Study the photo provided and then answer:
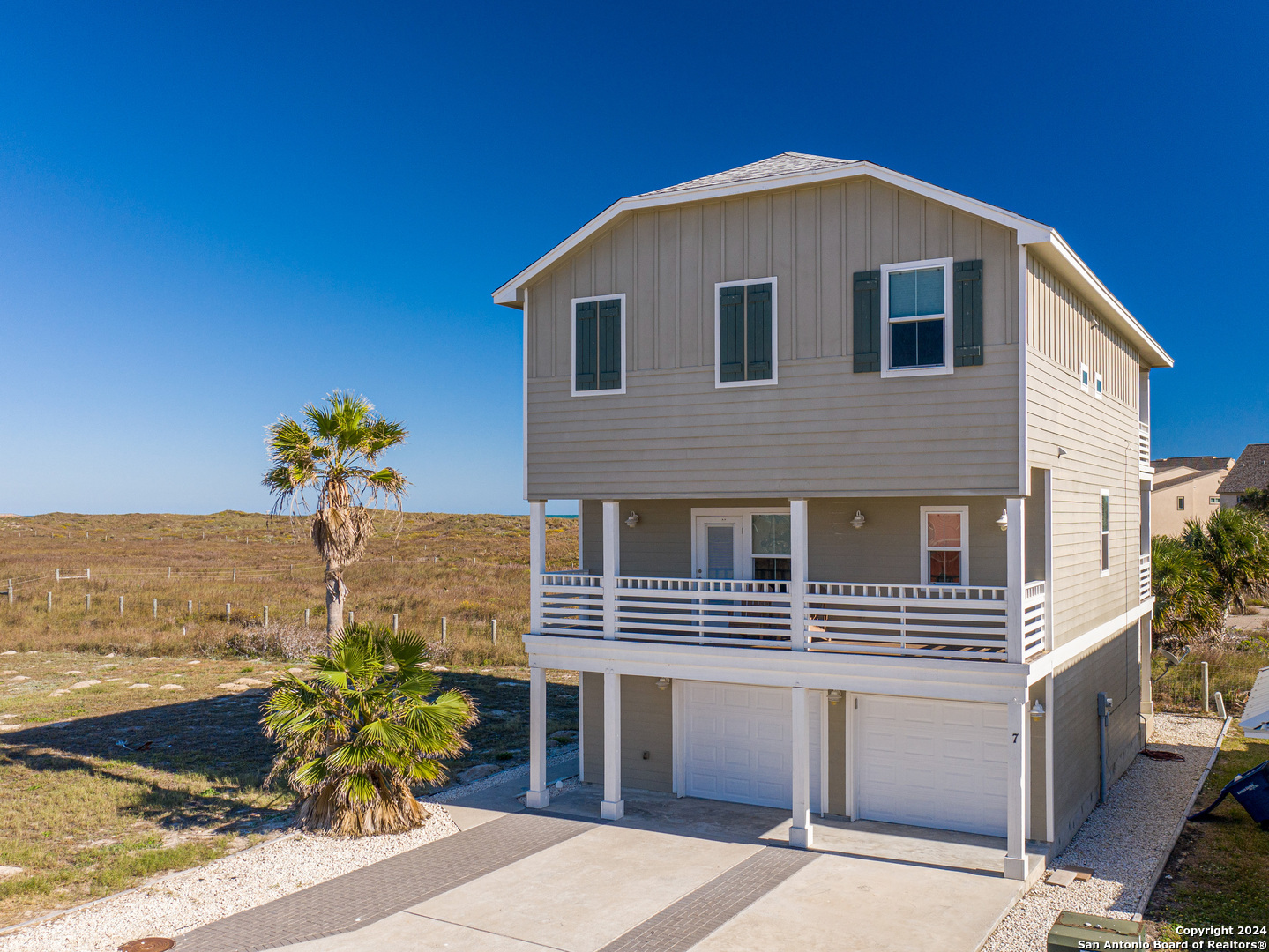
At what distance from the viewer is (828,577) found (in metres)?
13.4

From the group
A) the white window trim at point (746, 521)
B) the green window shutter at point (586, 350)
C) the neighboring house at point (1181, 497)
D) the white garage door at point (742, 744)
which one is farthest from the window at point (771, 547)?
the neighboring house at point (1181, 497)

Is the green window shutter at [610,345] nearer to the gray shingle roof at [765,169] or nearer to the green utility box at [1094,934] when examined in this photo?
the gray shingle roof at [765,169]

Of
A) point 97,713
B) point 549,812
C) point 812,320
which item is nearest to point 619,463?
point 812,320

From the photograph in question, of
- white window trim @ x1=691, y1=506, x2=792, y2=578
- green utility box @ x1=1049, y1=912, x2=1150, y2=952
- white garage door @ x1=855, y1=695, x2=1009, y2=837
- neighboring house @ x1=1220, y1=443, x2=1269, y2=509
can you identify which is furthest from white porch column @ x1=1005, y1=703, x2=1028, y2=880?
neighboring house @ x1=1220, y1=443, x2=1269, y2=509

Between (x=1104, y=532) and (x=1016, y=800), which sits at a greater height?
(x=1104, y=532)

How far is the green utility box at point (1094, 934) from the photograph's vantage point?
21.6 feet

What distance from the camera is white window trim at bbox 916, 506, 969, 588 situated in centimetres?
1259

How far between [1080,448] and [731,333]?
19.1 feet

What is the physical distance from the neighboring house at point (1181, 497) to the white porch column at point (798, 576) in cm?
5187

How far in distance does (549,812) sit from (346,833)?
2886mm

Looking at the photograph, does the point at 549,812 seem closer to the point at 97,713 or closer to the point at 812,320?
the point at 812,320

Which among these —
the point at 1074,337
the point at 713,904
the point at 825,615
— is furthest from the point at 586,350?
the point at 713,904

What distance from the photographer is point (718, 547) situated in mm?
14250

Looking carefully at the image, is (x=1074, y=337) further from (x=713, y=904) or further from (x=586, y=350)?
(x=713, y=904)
